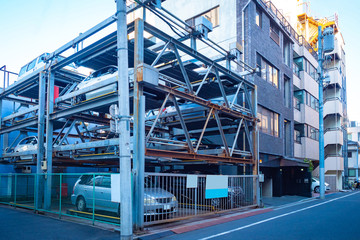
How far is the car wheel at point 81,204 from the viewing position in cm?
1159

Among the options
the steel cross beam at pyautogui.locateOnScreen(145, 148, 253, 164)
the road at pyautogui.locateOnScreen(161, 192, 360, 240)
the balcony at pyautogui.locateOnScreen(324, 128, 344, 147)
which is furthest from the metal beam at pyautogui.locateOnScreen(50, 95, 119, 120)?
the balcony at pyautogui.locateOnScreen(324, 128, 344, 147)

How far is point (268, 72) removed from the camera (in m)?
23.4

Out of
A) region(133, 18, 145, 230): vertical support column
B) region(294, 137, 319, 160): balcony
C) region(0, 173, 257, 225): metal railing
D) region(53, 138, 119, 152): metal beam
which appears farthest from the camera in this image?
region(294, 137, 319, 160): balcony

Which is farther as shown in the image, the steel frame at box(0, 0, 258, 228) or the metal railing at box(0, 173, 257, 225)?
the steel frame at box(0, 0, 258, 228)

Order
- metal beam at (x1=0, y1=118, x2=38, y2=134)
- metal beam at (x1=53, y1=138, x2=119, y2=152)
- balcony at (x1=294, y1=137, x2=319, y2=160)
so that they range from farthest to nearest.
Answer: balcony at (x1=294, y1=137, x2=319, y2=160) → metal beam at (x1=0, y1=118, x2=38, y2=134) → metal beam at (x1=53, y1=138, x2=119, y2=152)

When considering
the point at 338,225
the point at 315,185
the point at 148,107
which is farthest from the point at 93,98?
the point at 315,185

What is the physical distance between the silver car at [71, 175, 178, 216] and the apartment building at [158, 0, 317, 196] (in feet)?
35.9

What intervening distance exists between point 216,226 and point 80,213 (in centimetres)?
491

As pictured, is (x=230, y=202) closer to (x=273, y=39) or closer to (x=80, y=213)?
(x=80, y=213)

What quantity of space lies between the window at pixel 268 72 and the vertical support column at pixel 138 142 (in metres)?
12.7

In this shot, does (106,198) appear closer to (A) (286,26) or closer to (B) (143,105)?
(B) (143,105)

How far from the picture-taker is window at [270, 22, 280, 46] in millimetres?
24766

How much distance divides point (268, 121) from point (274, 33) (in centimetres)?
746

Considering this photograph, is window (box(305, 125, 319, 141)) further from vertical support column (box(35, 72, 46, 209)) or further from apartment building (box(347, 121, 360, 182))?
vertical support column (box(35, 72, 46, 209))
